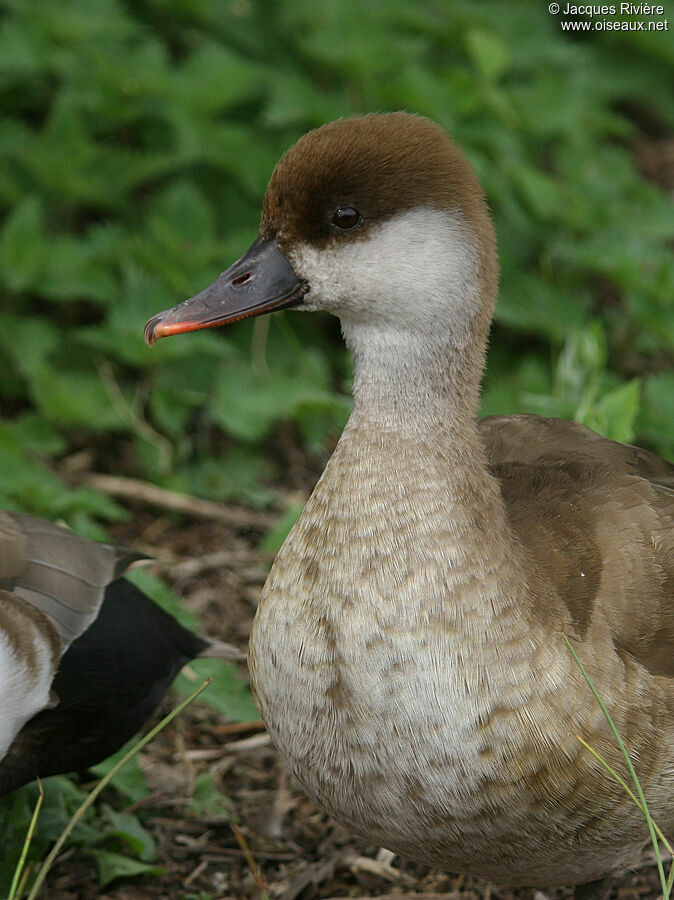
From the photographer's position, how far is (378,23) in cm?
493

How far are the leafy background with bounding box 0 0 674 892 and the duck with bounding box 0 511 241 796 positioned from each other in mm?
906

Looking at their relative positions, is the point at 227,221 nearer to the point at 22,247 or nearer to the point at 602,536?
the point at 22,247

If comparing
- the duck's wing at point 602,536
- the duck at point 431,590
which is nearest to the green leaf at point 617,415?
the duck's wing at point 602,536

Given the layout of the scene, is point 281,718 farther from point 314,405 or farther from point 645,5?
point 645,5

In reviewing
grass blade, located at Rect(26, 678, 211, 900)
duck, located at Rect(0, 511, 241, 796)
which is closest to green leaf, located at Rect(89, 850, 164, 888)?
duck, located at Rect(0, 511, 241, 796)

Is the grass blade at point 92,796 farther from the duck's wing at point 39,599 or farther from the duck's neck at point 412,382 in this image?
the duck's neck at point 412,382

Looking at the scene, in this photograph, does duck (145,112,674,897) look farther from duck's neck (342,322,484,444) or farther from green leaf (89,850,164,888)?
green leaf (89,850,164,888)

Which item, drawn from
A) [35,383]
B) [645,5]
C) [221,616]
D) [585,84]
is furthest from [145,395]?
[645,5]

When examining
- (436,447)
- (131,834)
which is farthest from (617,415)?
(131,834)

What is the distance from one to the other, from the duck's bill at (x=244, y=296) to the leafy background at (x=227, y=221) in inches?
56.5

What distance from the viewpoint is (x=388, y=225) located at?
235 centimetres

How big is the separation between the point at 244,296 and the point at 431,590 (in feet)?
2.35

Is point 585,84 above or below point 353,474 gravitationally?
above

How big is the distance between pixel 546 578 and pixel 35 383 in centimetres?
242
